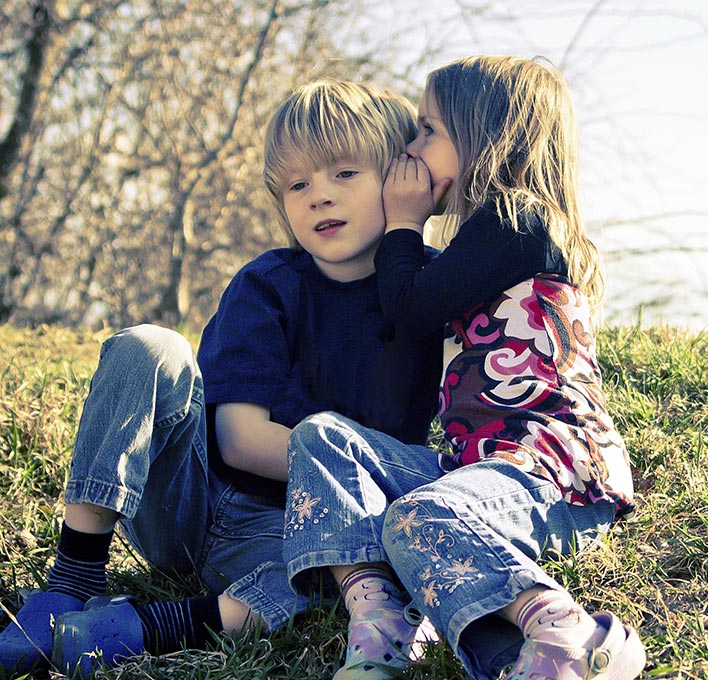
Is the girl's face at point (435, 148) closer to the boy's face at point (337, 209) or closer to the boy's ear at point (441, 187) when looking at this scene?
the boy's ear at point (441, 187)

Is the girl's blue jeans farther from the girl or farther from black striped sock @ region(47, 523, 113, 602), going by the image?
black striped sock @ region(47, 523, 113, 602)

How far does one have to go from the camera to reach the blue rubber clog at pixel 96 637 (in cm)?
174

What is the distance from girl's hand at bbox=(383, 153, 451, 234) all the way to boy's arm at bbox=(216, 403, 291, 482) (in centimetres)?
55

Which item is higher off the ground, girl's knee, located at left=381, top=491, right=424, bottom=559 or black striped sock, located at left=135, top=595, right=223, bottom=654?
girl's knee, located at left=381, top=491, right=424, bottom=559

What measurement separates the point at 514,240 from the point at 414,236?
0.29 m

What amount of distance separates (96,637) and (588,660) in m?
0.95

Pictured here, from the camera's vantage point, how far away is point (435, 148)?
2.21 m

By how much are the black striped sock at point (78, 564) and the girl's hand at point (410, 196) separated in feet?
3.25

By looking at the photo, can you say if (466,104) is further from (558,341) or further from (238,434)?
(238,434)

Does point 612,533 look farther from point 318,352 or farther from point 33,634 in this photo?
point 33,634

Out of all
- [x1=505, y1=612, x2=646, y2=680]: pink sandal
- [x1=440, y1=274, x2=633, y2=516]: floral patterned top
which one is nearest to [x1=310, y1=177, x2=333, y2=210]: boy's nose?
[x1=440, y1=274, x2=633, y2=516]: floral patterned top

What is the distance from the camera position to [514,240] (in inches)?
76.2

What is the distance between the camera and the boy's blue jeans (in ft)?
6.14

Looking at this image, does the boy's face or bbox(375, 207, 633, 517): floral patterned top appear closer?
bbox(375, 207, 633, 517): floral patterned top
